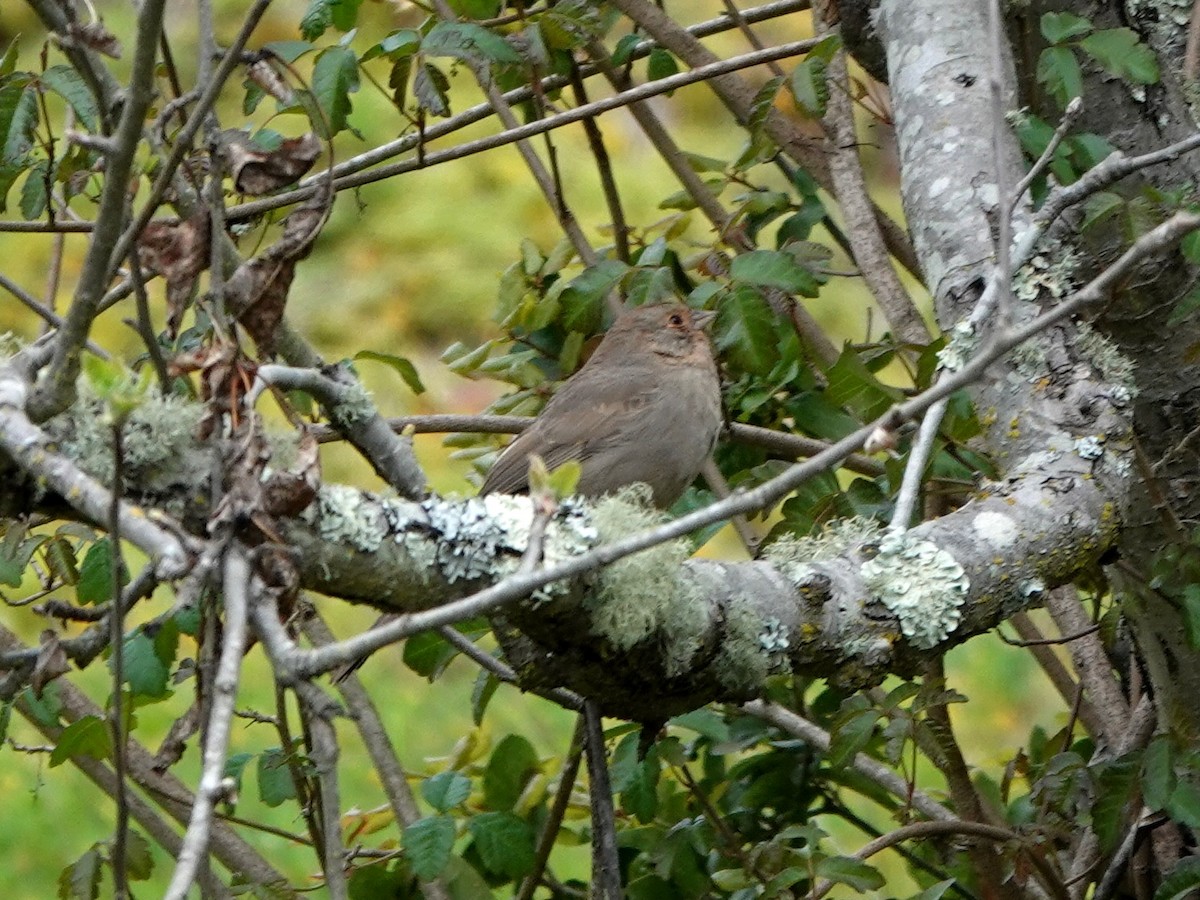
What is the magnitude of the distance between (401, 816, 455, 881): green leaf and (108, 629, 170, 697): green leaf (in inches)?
18.8

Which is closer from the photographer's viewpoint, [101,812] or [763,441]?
[763,441]

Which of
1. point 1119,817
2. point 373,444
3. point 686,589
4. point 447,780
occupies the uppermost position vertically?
point 373,444

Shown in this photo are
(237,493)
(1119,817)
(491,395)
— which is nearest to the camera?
(237,493)

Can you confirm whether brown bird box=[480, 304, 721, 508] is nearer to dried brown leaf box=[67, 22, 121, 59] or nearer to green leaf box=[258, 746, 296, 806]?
green leaf box=[258, 746, 296, 806]

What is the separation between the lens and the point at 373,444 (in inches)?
83.0

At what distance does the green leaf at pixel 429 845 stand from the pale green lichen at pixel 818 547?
0.71m

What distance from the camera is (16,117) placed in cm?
250

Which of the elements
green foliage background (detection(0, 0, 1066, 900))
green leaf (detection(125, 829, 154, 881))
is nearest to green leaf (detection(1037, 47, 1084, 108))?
green leaf (detection(125, 829, 154, 881))

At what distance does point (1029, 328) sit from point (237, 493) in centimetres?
78

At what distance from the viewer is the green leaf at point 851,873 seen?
2494 mm

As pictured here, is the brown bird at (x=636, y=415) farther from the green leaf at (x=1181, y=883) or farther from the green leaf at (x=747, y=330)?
the green leaf at (x=1181, y=883)

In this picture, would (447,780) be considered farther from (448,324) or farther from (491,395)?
(448,324)

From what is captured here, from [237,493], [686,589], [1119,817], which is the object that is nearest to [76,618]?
[237,493]

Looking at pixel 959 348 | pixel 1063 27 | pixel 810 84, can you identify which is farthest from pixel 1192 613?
pixel 810 84
